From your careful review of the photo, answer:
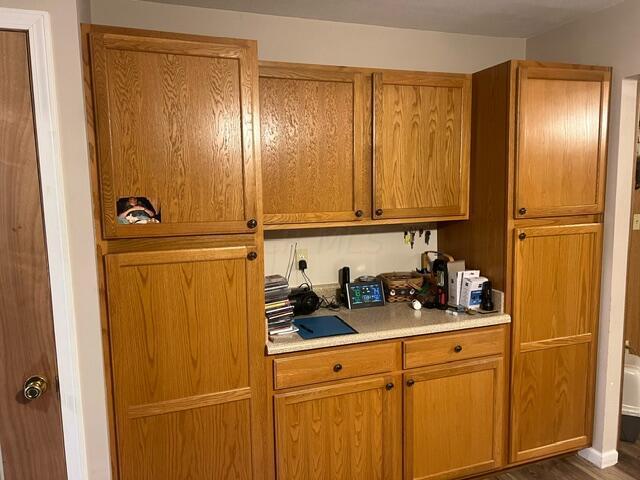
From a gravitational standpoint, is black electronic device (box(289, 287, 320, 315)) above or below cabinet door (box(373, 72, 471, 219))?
below

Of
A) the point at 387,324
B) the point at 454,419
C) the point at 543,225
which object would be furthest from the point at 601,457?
the point at 387,324

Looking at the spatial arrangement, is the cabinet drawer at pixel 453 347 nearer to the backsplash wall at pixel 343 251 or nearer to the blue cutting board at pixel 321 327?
the blue cutting board at pixel 321 327

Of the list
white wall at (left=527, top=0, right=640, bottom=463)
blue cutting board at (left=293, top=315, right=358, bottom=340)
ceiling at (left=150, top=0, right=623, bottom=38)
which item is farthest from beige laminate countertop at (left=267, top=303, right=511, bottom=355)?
ceiling at (left=150, top=0, right=623, bottom=38)

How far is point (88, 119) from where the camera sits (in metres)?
1.69

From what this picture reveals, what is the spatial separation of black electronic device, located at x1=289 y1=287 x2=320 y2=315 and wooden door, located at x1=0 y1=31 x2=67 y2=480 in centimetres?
113

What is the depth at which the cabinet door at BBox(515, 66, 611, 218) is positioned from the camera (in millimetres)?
2301

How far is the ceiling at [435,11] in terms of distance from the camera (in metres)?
2.32

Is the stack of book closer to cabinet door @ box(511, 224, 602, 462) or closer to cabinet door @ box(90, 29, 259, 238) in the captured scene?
cabinet door @ box(90, 29, 259, 238)

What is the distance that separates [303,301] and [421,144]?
1003 millimetres

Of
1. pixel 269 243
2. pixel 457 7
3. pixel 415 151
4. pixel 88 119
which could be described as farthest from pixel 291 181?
pixel 457 7

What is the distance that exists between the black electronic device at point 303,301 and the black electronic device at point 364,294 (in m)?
→ 0.20

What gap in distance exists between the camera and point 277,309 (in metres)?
2.17

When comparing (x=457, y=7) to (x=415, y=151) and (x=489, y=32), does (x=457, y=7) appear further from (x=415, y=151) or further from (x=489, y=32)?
(x=415, y=151)

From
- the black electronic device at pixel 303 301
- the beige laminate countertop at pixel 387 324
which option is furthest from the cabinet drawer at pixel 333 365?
the black electronic device at pixel 303 301
